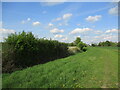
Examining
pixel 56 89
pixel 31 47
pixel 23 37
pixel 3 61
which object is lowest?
pixel 56 89

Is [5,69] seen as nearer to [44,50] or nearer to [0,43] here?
[0,43]

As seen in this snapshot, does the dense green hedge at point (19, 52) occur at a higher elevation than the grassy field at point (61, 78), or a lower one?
higher

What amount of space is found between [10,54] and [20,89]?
4746mm

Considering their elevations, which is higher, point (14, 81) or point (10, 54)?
point (10, 54)

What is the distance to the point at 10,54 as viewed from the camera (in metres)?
8.84

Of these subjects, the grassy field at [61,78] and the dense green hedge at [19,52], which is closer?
the grassy field at [61,78]

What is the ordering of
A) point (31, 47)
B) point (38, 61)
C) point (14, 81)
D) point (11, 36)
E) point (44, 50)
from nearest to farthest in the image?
point (14, 81), point (11, 36), point (31, 47), point (38, 61), point (44, 50)

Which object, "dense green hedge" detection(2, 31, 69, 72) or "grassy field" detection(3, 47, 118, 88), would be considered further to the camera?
"dense green hedge" detection(2, 31, 69, 72)

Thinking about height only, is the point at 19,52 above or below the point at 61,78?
above

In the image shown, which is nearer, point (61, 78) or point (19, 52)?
point (61, 78)

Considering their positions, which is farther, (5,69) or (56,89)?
(5,69)

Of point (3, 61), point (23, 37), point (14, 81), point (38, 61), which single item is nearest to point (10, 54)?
point (3, 61)

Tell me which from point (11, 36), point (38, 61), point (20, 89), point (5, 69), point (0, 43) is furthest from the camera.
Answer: point (38, 61)

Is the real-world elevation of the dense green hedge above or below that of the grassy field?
above
